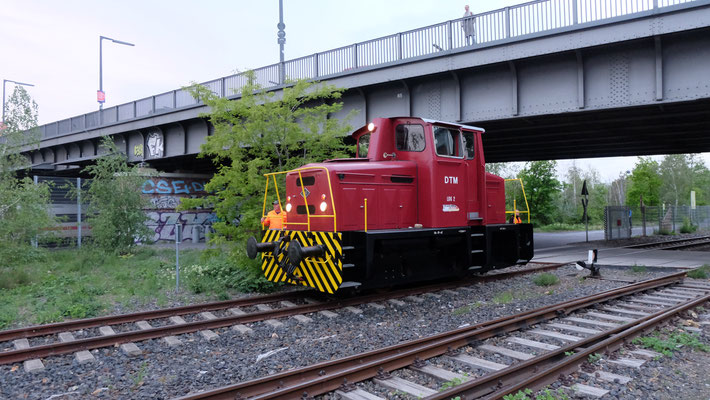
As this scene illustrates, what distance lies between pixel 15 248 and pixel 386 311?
9.85 metres

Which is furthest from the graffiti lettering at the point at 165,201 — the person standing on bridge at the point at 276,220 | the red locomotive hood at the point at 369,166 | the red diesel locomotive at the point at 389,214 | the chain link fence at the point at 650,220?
the chain link fence at the point at 650,220

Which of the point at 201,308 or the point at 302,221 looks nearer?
the point at 201,308

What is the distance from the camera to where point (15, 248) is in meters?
11.2

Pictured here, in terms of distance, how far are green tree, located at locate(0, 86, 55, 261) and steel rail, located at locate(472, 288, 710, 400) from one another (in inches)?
470

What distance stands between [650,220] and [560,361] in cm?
3404

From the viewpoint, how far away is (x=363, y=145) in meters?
9.60

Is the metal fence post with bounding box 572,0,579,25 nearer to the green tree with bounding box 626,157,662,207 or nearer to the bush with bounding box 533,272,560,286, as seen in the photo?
the bush with bounding box 533,272,560,286

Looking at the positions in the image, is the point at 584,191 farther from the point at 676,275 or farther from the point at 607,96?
the point at 676,275

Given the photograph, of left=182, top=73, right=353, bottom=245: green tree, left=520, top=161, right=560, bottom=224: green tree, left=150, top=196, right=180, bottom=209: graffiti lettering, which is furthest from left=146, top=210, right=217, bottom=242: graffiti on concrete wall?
left=520, top=161, right=560, bottom=224: green tree

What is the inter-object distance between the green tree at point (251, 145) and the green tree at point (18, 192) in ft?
15.0

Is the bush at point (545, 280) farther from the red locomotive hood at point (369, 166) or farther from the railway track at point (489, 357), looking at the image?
the red locomotive hood at point (369, 166)

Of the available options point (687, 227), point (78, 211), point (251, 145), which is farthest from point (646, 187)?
point (78, 211)

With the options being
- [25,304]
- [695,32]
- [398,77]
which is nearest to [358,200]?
[25,304]

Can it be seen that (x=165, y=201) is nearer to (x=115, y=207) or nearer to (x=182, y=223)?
(x=182, y=223)
